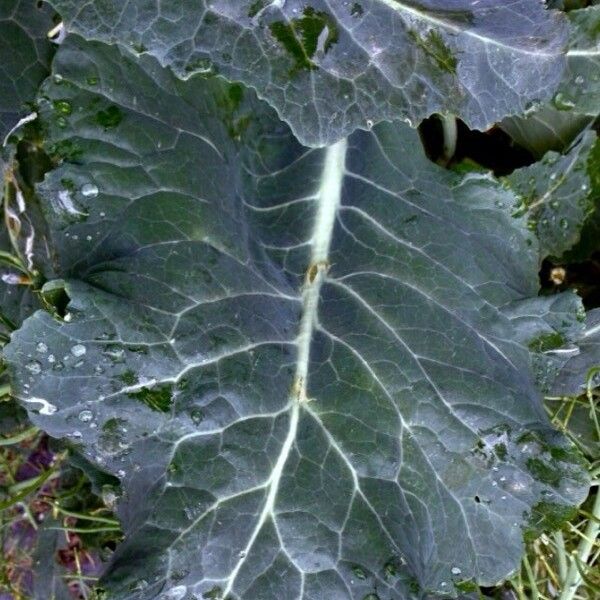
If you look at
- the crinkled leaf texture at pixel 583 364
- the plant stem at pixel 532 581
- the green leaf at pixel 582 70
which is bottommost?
the plant stem at pixel 532 581

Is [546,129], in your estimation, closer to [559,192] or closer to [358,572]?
[559,192]

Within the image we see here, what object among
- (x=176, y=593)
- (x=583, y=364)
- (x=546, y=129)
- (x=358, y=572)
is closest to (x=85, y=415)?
(x=176, y=593)

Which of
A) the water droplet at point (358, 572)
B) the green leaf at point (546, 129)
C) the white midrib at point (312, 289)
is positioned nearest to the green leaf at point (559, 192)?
the green leaf at point (546, 129)

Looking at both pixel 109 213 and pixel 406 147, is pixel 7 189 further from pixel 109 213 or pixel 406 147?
pixel 406 147

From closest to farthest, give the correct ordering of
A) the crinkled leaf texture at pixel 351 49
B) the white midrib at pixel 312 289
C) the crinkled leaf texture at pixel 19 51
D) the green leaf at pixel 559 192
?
the crinkled leaf texture at pixel 351 49, the white midrib at pixel 312 289, the crinkled leaf texture at pixel 19 51, the green leaf at pixel 559 192

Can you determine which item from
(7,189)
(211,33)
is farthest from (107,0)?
(7,189)

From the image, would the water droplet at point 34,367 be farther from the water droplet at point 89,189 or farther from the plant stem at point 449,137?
the plant stem at point 449,137

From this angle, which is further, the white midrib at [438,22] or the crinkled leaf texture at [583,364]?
the crinkled leaf texture at [583,364]
